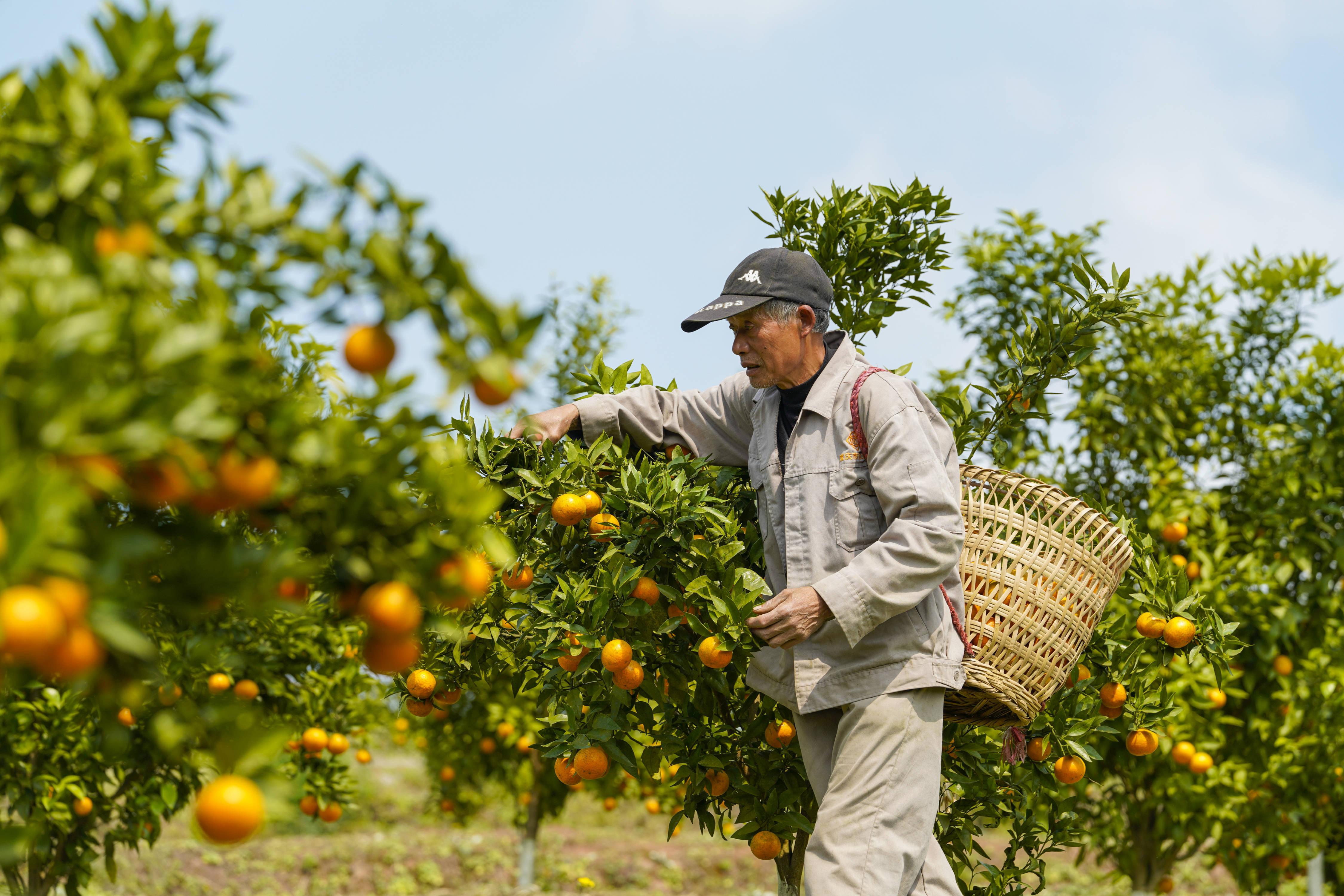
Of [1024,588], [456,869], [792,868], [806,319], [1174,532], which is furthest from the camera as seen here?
[456,869]

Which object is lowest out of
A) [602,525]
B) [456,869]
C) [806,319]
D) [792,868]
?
[456,869]

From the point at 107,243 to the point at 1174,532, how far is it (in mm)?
4910

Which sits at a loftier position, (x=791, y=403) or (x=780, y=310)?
(x=780, y=310)

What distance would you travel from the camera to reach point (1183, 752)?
15.1 feet

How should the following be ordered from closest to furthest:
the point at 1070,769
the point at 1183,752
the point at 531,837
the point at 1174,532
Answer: the point at 1070,769 < the point at 1183,752 < the point at 1174,532 < the point at 531,837

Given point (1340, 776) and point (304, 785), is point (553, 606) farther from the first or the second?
point (1340, 776)

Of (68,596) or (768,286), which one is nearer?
(68,596)

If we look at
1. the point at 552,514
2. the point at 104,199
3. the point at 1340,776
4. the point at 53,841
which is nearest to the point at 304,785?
the point at 53,841

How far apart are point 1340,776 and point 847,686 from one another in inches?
162

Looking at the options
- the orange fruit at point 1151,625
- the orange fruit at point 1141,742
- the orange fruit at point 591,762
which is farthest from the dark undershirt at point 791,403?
the orange fruit at point 1141,742

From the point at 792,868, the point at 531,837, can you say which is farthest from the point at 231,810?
the point at 531,837

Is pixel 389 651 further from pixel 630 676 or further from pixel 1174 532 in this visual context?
pixel 1174 532

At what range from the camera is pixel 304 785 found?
4934 mm

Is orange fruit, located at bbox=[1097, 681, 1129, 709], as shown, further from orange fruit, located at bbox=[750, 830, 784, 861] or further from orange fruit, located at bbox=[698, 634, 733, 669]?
orange fruit, located at bbox=[698, 634, 733, 669]
